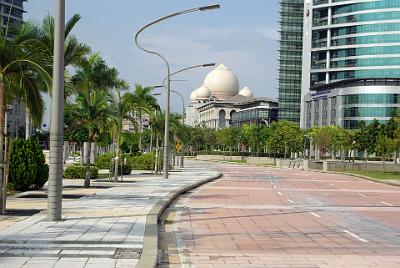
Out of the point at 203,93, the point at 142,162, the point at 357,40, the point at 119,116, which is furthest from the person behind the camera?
the point at 203,93

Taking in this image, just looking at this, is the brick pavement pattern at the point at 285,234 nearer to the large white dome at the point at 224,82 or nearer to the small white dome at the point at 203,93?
the large white dome at the point at 224,82

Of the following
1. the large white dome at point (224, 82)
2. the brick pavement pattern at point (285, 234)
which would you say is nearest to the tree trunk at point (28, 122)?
the brick pavement pattern at point (285, 234)

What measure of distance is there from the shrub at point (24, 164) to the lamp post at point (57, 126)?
31.6 feet

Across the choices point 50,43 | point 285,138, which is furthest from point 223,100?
point 50,43

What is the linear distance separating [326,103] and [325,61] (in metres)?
10.6

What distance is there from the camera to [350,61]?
12538 centimetres

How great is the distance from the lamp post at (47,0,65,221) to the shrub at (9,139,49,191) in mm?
9617

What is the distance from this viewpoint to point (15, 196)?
21828 mm

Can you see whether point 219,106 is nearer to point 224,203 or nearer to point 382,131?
point 382,131

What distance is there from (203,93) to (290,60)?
4291 cm

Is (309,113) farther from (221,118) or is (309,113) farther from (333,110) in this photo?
(221,118)

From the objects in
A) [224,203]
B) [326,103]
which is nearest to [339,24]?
[326,103]

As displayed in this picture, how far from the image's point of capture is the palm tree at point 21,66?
16219 millimetres

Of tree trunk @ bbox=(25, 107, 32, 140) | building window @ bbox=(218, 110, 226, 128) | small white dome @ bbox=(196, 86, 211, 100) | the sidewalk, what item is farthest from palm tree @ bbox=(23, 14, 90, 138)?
small white dome @ bbox=(196, 86, 211, 100)
